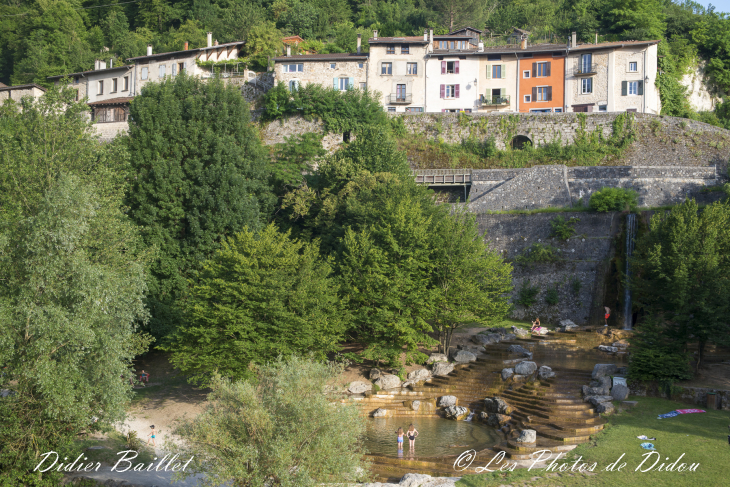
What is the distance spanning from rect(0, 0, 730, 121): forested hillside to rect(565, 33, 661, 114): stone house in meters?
4.17

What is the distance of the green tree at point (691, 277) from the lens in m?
25.2

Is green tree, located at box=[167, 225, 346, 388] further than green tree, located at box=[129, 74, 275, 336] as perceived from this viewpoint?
No

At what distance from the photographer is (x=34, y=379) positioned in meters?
17.9

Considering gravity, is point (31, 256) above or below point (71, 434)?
above

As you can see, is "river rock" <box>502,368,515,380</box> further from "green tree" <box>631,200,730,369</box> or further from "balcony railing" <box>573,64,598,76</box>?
"balcony railing" <box>573,64,598,76</box>

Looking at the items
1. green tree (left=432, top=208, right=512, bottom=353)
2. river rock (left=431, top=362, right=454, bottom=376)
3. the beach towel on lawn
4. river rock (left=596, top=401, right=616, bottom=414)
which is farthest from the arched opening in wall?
the beach towel on lawn

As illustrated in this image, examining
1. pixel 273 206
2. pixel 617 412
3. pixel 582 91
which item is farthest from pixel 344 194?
pixel 582 91

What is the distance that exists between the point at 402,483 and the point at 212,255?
19.3m

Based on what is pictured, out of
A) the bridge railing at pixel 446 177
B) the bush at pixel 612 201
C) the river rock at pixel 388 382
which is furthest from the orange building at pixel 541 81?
the river rock at pixel 388 382

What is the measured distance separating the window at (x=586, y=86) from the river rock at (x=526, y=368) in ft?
109

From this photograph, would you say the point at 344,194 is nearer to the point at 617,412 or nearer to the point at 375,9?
the point at 617,412

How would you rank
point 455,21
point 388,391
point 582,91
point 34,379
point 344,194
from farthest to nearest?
point 455,21, point 582,91, point 344,194, point 388,391, point 34,379

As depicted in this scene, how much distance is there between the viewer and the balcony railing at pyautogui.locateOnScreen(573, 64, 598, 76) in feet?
174

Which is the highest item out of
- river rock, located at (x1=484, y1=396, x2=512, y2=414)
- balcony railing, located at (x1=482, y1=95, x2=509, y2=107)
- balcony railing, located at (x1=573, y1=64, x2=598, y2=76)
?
balcony railing, located at (x1=573, y1=64, x2=598, y2=76)
